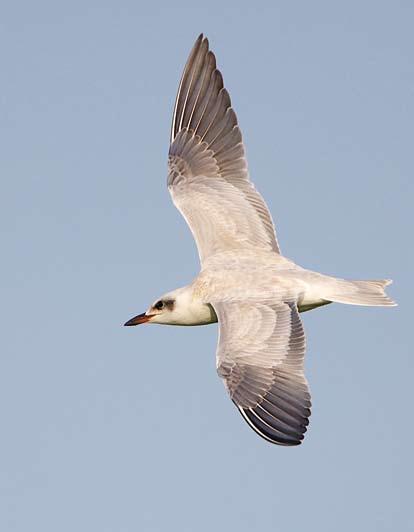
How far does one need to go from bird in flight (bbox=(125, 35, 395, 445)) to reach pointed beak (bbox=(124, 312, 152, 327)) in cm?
1

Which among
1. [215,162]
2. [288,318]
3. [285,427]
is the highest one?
[215,162]

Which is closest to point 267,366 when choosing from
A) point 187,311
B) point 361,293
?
point 361,293

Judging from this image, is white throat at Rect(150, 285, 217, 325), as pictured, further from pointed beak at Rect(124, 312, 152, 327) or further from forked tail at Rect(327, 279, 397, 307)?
forked tail at Rect(327, 279, 397, 307)

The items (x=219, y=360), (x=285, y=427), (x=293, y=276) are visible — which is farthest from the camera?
(x=293, y=276)

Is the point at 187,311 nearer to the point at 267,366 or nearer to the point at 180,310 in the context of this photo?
the point at 180,310

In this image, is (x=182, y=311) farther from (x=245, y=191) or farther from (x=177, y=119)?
(x=177, y=119)

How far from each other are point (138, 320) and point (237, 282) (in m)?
2.00

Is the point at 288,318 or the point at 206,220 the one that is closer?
the point at 288,318

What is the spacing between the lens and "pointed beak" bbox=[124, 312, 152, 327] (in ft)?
65.0

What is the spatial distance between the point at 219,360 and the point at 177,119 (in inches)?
237

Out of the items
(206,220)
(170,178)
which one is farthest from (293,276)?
(170,178)

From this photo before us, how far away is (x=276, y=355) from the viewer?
56.2 feet

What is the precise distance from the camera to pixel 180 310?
19172 millimetres

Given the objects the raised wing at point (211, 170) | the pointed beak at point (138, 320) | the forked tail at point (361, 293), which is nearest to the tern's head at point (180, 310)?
the pointed beak at point (138, 320)
